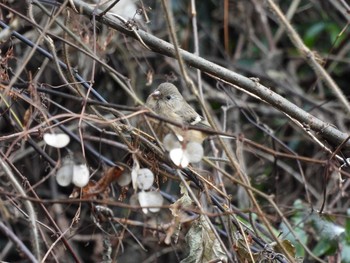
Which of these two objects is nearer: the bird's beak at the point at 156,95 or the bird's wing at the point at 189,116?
the bird's wing at the point at 189,116

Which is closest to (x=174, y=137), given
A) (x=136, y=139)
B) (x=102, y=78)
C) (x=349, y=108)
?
(x=136, y=139)

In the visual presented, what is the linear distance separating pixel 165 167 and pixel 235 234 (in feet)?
1.46

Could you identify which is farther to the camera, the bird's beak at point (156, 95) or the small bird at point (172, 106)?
the bird's beak at point (156, 95)

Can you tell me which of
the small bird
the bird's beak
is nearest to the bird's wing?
the small bird

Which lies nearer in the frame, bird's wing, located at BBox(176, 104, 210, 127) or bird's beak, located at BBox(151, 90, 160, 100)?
bird's wing, located at BBox(176, 104, 210, 127)

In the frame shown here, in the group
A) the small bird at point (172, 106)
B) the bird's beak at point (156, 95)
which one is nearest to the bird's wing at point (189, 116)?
the small bird at point (172, 106)

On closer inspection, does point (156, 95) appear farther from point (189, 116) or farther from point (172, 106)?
point (189, 116)

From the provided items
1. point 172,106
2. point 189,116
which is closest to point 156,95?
point 172,106

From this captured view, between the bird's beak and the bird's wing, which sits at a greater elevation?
the bird's beak

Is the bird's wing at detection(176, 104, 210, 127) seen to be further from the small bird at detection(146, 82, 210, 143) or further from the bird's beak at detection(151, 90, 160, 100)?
the bird's beak at detection(151, 90, 160, 100)

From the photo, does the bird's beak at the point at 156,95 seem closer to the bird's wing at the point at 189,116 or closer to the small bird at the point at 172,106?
the small bird at the point at 172,106

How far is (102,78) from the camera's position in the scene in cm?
571

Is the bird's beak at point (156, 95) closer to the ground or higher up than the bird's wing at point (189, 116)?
higher up

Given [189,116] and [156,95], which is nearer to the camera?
[189,116]
